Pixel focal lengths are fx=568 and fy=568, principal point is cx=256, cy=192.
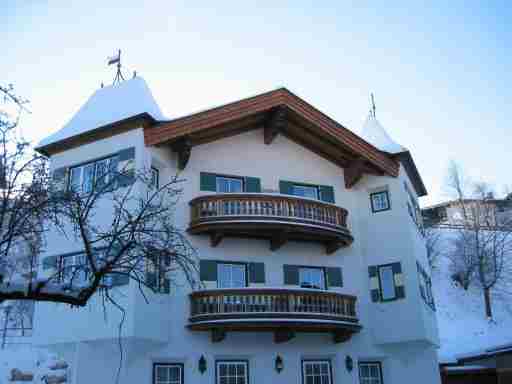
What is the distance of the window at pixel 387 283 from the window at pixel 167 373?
782 centimetres

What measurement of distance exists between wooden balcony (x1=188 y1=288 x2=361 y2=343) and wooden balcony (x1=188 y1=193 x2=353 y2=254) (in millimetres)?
2089

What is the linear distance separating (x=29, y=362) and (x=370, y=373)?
12.0m

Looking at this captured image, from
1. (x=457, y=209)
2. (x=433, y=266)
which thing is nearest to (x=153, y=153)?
(x=433, y=266)

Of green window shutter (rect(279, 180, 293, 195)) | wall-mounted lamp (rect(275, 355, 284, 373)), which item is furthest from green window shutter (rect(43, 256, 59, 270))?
green window shutter (rect(279, 180, 293, 195))

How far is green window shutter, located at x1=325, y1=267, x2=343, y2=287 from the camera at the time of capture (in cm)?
2048

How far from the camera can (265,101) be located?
2016 centimetres

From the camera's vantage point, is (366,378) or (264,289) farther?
(366,378)

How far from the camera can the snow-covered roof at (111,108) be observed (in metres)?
18.8

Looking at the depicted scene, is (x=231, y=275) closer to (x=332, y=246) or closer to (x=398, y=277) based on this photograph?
(x=332, y=246)

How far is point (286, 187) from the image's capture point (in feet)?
69.5

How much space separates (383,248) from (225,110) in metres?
7.74

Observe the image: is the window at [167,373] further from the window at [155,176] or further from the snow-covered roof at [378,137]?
the snow-covered roof at [378,137]

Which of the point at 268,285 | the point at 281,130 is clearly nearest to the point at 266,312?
the point at 268,285

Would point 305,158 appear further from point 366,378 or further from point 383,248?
point 366,378
